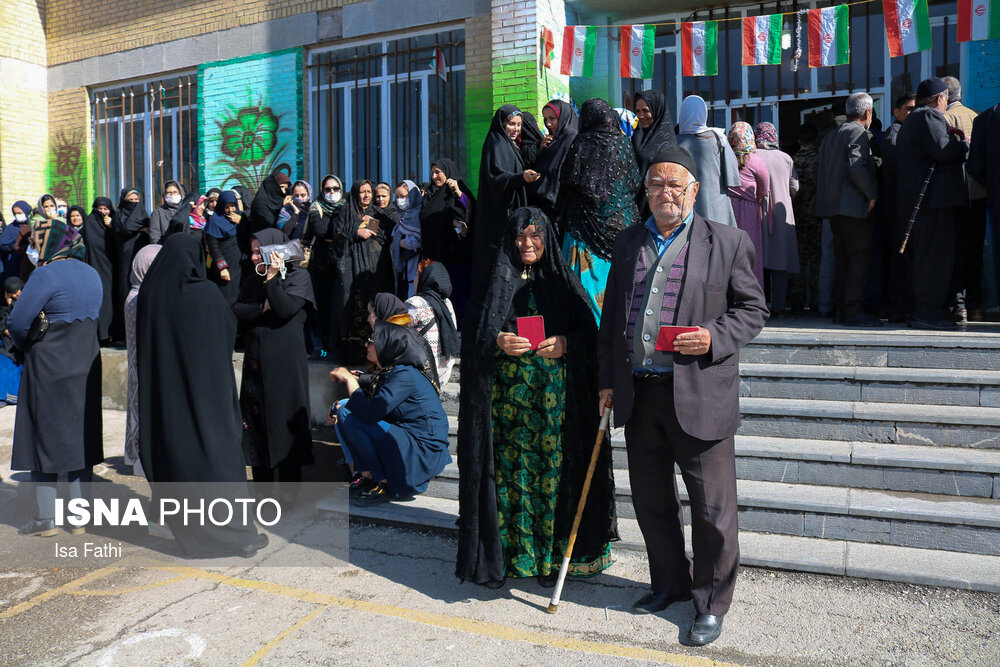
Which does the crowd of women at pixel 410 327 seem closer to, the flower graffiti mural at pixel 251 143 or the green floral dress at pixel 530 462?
the green floral dress at pixel 530 462

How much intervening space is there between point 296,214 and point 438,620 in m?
5.58

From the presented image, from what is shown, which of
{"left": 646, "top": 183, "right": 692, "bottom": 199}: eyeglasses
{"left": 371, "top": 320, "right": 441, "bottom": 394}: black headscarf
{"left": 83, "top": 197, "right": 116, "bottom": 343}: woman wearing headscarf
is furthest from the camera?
{"left": 83, "top": 197, "right": 116, "bottom": 343}: woman wearing headscarf

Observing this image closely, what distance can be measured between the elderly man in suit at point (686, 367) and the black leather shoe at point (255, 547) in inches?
88.3

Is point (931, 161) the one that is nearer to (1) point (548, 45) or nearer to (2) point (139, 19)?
(1) point (548, 45)

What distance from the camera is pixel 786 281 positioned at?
7.23m

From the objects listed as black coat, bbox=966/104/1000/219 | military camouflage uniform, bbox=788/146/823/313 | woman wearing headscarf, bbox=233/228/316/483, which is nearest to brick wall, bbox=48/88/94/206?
woman wearing headscarf, bbox=233/228/316/483

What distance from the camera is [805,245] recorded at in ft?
25.2

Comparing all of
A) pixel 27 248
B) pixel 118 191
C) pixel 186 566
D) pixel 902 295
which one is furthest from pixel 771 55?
pixel 118 191

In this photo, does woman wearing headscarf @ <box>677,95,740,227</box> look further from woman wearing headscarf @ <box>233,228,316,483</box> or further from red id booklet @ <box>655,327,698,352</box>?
red id booklet @ <box>655,327,698,352</box>

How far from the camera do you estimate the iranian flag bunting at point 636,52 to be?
9141mm

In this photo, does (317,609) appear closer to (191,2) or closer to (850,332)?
(850,332)

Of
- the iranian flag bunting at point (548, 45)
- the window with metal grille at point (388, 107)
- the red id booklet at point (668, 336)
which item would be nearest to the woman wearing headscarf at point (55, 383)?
the red id booklet at point (668, 336)

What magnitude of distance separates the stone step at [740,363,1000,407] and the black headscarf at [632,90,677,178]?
1800 mm

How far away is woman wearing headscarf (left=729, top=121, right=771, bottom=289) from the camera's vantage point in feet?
22.6
